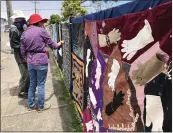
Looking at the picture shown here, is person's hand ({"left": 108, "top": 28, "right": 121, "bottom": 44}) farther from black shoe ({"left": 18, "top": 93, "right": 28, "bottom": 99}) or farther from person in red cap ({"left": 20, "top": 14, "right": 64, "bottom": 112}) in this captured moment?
black shoe ({"left": 18, "top": 93, "right": 28, "bottom": 99})

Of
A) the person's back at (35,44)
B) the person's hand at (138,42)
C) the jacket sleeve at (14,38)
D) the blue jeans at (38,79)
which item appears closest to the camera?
the person's hand at (138,42)

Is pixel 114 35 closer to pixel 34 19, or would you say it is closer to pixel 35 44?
pixel 35 44

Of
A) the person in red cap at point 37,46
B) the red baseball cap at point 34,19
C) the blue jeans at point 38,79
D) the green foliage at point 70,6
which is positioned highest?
the green foliage at point 70,6

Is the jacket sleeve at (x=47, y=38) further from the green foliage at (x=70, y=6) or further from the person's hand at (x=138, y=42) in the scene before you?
the green foliage at (x=70, y=6)

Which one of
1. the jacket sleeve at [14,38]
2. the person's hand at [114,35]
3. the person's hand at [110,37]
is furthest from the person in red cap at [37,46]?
the person's hand at [114,35]

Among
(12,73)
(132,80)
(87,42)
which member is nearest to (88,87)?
(87,42)

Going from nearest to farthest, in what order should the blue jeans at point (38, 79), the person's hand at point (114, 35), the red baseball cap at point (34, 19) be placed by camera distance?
the person's hand at point (114, 35)
the red baseball cap at point (34, 19)
the blue jeans at point (38, 79)

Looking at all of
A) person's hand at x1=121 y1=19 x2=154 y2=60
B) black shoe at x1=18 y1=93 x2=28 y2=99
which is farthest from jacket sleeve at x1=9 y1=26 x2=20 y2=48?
person's hand at x1=121 y1=19 x2=154 y2=60

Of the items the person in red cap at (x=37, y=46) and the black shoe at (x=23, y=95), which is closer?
the person in red cap at (x=37, y=46)

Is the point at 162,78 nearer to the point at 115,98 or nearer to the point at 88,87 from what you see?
the point at 115,98

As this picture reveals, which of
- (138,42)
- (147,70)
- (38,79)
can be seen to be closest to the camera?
(147,70)

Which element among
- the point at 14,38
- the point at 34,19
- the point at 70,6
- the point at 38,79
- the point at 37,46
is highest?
the point at 70,6

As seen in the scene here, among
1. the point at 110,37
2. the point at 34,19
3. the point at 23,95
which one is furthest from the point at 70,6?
the point at 110,37

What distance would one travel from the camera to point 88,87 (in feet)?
11.8
